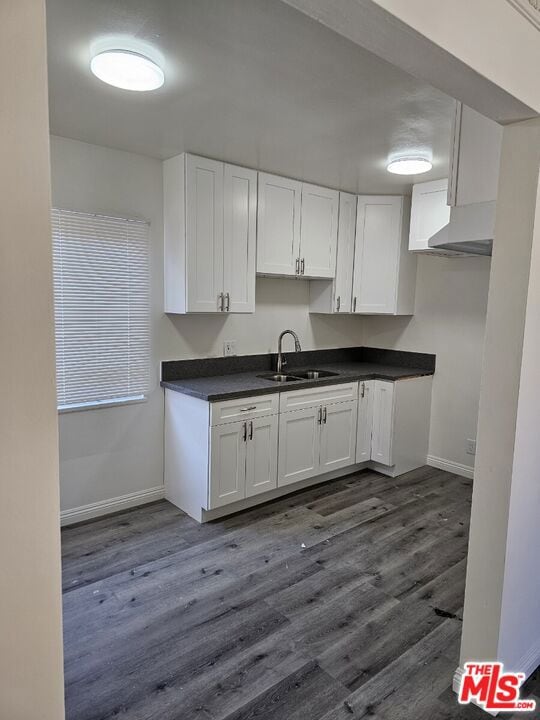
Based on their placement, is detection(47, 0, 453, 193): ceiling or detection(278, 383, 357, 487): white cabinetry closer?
detection(47, 0, 453, 193): ceiling

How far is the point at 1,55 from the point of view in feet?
2.01

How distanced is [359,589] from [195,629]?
895 mm

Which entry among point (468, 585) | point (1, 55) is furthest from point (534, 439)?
point (1, 55)

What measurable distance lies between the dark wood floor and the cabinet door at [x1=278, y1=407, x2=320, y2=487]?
26 cm

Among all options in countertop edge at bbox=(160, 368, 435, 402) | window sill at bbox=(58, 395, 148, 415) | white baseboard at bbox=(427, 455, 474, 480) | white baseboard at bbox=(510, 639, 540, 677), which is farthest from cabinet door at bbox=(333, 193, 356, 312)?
white baseboard at bbox=(510, 639, 540, 677)

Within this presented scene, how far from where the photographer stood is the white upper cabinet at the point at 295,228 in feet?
11.8

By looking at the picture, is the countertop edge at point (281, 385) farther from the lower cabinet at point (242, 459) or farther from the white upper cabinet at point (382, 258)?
the white upper cabinet at point (382, 258)

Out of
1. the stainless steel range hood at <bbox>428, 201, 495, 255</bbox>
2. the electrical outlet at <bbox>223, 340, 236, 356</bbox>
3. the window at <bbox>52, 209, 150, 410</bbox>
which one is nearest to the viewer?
the stainless steel range hood at <bbox>428, 201, 495, 255</bbox>

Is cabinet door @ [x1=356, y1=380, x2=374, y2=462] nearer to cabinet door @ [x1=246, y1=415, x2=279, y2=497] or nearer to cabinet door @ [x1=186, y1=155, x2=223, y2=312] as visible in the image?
cabinet door @ [x1=246, y1=415, x2=279, y2=497]

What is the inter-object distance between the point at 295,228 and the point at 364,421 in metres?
1.74

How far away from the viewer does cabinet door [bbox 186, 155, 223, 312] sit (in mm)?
3160

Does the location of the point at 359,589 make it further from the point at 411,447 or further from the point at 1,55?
the point at 1,55

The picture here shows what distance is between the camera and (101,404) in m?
3.22

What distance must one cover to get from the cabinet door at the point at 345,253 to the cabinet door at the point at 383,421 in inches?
31.0
